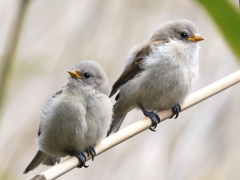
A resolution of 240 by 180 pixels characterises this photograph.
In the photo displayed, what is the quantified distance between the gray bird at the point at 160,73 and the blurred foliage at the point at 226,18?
246 centimetres

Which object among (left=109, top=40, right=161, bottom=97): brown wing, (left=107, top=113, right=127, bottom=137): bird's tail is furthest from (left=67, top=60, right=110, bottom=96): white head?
(left=107, top=113, right=127, bottom=137): bird's tail

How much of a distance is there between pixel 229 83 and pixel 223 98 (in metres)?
1.27

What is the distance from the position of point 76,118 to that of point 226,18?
209cm

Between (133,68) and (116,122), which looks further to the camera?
(116,122)

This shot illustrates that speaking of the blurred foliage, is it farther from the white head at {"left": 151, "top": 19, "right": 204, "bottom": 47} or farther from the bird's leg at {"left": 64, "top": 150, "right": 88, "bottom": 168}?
the white head at {"left": 151, "top": 19, "right": 204, "bottom": 47}

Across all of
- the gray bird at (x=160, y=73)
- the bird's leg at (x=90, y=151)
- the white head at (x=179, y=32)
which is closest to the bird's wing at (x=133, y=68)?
the gray bird at (x=160, y=73)

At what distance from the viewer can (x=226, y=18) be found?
54 centimetres

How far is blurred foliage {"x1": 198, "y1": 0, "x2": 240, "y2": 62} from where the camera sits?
52 cm

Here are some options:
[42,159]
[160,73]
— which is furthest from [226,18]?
[160,73]

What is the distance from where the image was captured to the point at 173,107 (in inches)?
130

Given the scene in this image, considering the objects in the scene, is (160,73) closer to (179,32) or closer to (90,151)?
(179,32)

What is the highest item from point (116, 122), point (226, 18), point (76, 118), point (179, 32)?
point (226, 18)

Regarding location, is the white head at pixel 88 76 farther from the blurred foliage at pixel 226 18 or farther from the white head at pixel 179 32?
the blurred foliage at pixel 226 18

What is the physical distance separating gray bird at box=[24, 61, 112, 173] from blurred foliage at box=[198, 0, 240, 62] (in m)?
2.02
